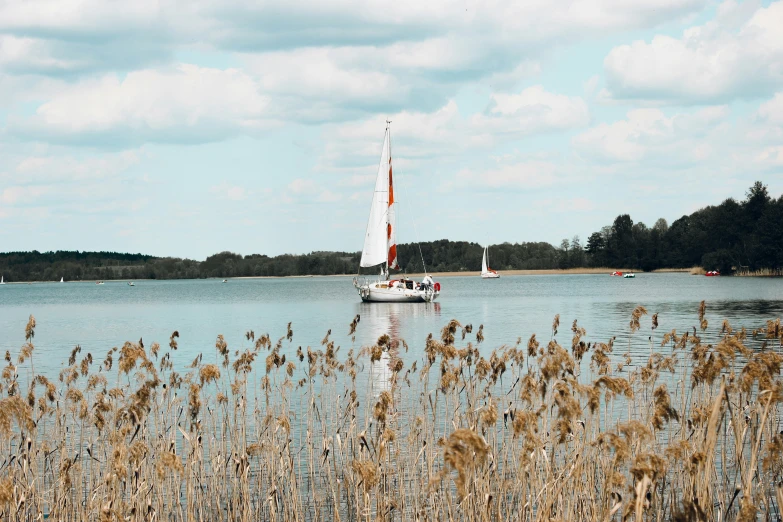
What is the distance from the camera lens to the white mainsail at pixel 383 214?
230 feet

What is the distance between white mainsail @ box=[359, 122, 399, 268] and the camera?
70.0 m

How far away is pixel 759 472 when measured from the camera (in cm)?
1038

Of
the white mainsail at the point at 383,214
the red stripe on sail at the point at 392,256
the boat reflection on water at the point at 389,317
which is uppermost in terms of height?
the white mainsail at the point at 383,214

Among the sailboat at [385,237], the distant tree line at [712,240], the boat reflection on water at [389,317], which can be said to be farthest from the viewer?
the distant tree line at [712,240]

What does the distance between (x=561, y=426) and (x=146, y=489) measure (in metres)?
4.48

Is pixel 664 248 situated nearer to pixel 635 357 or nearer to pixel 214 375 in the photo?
pixel 635 357

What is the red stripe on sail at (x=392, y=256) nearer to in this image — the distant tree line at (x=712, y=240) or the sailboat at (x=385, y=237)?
the sailboat at (x=385, y=237)

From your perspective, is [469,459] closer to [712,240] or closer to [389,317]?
[389,317]

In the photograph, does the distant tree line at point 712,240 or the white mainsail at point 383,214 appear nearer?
the white mainsail at point 383,214

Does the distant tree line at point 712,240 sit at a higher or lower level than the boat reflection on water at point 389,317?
higher

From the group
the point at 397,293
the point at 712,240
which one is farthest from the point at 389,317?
the point at 712,240

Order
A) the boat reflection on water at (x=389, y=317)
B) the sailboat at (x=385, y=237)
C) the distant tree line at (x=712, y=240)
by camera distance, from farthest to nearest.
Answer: the distant tree line at (x=712, y=240) → the sailboat at (x=385, y=237) → the boat reflection on water at (x=389, y=317)

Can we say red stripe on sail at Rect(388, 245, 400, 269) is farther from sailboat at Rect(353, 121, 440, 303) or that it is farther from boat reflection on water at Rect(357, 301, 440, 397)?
boat reflection on water at Rect(357, 301, 440, 397)

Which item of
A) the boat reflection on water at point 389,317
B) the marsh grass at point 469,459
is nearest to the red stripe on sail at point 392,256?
the boat reflection on water at point 389,317
